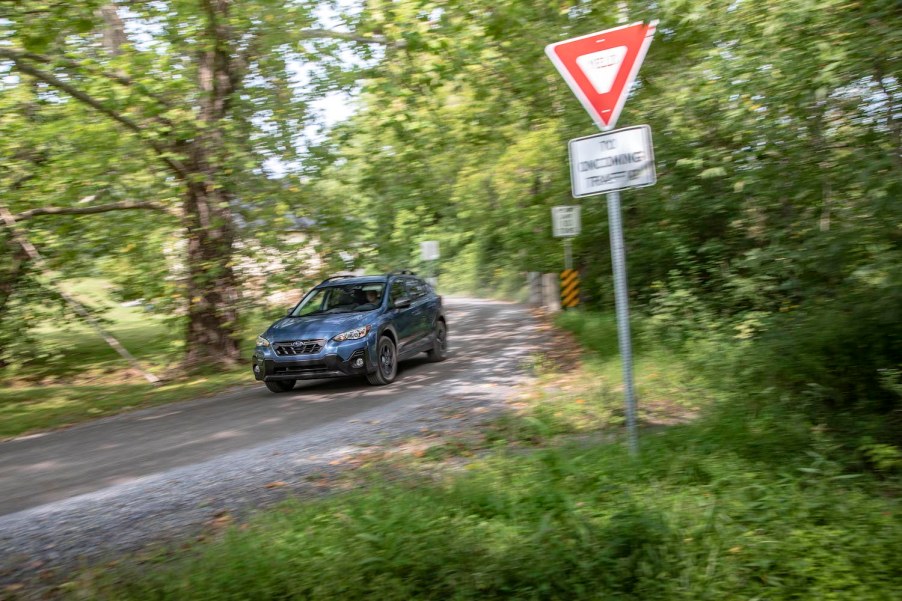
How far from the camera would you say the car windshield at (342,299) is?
12.9 m

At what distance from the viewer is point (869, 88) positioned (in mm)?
8461

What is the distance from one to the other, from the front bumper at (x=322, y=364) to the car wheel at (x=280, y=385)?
1.28 feet

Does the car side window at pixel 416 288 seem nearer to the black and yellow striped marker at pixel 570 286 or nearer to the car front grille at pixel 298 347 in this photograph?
the car front grille at pixel 298 347

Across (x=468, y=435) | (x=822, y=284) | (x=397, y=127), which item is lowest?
(x=468, y=435)

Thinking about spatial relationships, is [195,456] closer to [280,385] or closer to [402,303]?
[280,385]

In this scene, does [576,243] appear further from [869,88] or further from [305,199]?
[869,88]

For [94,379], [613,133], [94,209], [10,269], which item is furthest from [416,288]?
[613,133]

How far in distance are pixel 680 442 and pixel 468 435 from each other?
2.39 m

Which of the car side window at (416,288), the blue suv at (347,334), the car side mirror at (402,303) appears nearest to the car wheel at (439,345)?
the blue suv at (347,334)

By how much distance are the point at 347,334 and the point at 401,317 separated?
1.73 metres

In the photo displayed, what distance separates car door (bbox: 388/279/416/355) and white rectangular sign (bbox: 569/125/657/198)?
A: 7.32m

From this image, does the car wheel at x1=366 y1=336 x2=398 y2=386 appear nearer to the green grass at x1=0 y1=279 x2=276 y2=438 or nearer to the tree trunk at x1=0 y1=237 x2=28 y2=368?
the green grass at x1=0 y1=279 x2=276 y2=438

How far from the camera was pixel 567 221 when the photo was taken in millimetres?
17594

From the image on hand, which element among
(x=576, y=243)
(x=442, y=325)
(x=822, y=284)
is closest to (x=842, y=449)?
(x=822, y=284)
